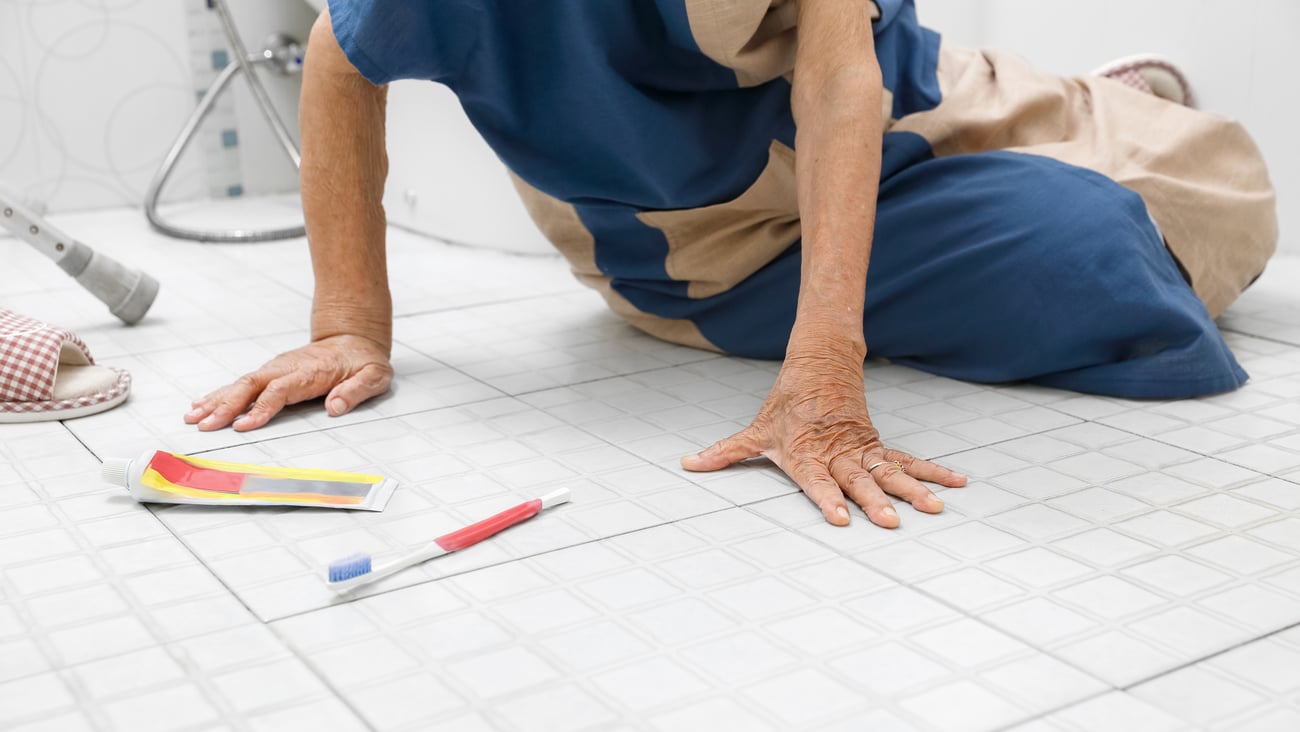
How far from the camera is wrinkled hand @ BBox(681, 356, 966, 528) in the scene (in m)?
1.05

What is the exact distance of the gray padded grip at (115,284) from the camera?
5.42 feet

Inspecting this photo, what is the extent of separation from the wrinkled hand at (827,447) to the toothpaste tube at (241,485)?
0.92 ft

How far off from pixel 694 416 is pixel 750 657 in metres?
0.51

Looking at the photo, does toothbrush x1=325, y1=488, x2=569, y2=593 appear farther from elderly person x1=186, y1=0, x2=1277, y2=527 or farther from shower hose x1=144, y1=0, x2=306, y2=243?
shower hose x1=144, y1=0, x2=306, y2=243

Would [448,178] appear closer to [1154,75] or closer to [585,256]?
[585,256]

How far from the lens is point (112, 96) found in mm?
2543

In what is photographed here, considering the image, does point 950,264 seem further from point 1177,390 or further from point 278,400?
point 278,400

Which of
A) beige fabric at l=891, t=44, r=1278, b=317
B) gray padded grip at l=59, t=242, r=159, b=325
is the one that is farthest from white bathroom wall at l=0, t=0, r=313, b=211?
beige fabric at l=891, t=44, r=1278, b=317

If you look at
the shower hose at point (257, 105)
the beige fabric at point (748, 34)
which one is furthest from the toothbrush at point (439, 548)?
the shower hose at point (257, 105)

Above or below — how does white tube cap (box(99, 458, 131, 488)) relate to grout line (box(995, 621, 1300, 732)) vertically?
above

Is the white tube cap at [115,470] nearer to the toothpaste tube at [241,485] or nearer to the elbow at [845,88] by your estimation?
the toothpaste tube at [241,485]

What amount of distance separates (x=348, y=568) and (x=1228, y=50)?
163 cm

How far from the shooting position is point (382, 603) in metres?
0.89

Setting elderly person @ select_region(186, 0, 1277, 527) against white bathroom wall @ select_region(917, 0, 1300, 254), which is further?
white bathroom wall @ select_region(917, 0, 1300, 254)
